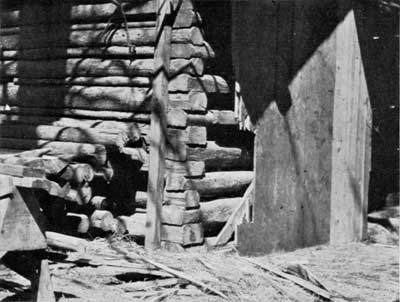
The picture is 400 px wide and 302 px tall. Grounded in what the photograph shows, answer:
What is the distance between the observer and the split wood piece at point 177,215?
355 inches

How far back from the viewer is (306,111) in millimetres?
10562

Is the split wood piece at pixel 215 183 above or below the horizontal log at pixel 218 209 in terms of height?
above

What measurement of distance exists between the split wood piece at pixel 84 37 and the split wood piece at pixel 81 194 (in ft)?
6.35

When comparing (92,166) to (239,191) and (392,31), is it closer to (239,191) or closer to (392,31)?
(239,191)

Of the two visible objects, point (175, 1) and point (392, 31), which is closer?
point (175, 1)

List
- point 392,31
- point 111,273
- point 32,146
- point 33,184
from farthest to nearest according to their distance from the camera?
1. point 392,31
2. point 32,146
3. point 111,273
4. point 33,184

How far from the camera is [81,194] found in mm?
8883

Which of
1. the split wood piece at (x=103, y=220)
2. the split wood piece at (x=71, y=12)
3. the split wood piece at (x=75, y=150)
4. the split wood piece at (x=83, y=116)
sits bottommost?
the split wood piece at (x=103, y=220)

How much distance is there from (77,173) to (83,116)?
1773mm

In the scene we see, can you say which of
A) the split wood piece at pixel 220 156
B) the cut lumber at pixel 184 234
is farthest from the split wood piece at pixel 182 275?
the split wood piece at pixel 220 156

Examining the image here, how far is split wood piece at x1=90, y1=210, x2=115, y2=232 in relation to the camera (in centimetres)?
932

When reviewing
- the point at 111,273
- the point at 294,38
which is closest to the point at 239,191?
the point at 294,38

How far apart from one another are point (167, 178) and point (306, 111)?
246 centimetres

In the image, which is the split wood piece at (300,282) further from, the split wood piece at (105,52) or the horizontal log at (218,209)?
the split wood piece at (105,52)
